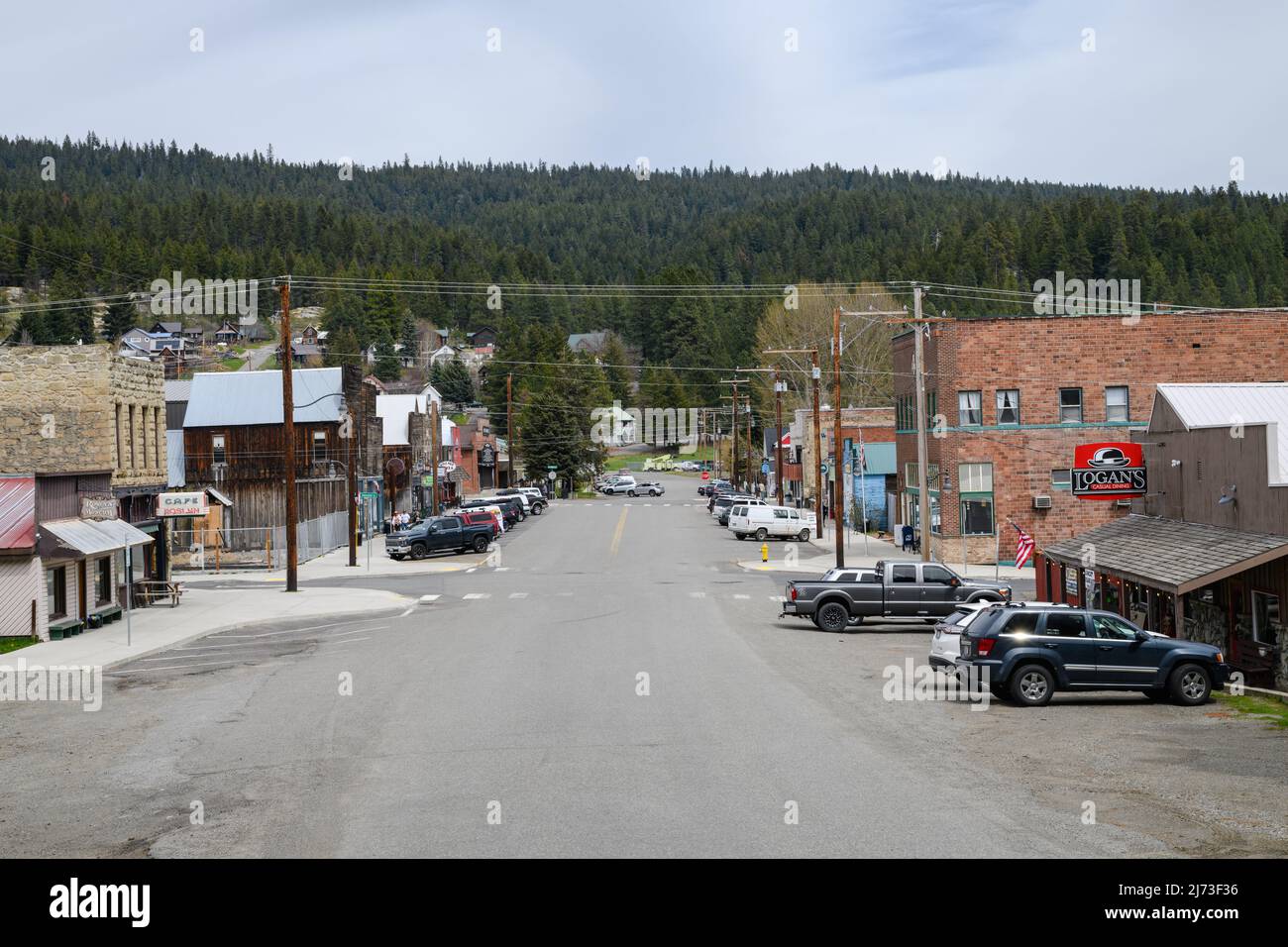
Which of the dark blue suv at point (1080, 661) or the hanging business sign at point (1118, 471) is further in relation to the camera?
the hanging business sign at point (1118, 471)

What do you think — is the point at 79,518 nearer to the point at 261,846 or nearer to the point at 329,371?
the point at 261,846

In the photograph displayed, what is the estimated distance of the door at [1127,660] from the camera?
66.3 ft

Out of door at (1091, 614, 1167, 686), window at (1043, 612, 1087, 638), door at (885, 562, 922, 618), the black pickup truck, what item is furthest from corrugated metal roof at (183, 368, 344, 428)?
door at (1091, 614, 1167, 686)

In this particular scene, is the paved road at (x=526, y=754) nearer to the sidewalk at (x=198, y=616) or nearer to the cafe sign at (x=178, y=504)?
the sidewalk at (x=198, y=616)

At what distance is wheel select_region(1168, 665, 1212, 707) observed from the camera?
20.2 m

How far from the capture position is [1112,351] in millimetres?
51094

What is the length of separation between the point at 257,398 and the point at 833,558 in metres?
30.5

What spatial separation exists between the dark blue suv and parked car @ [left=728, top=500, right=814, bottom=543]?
4397cm

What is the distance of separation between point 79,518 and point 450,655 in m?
Result: 13.2

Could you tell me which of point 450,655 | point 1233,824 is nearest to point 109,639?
point 450,655

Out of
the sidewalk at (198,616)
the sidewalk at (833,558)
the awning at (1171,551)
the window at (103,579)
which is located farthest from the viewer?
the sidewalk at (833,558)

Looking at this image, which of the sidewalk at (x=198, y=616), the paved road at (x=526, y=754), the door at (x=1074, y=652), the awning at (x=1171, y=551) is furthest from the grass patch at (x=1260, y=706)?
the sidewalk at (x=198, y=616)

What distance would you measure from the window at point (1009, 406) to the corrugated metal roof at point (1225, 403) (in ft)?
69.0

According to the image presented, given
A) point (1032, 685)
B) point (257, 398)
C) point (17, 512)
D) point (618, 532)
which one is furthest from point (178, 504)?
point (618, 532)
